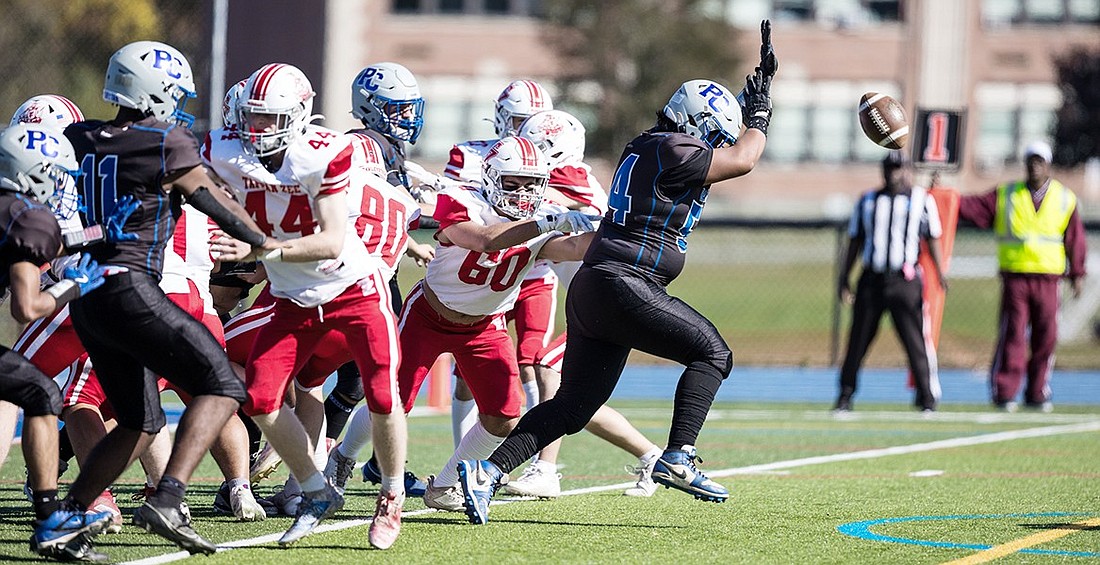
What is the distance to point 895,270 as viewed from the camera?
41.4 feet

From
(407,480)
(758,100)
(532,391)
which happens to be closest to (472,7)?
(532,391)

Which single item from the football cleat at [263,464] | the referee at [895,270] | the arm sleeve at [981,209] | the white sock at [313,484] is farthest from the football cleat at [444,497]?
the arm sleeve at [981,209]

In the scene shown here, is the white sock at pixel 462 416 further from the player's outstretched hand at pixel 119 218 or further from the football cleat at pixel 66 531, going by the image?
the player's outstretched hand at pixel 119 218

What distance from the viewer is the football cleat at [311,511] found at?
5.84 m

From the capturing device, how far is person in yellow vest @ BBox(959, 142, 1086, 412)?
13.2 metres

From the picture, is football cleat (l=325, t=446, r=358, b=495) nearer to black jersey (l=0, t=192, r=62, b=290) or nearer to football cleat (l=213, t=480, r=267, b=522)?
football cleat (l=213, t=480, r=267, b=522)

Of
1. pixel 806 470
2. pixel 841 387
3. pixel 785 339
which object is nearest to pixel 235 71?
pixel 841 387

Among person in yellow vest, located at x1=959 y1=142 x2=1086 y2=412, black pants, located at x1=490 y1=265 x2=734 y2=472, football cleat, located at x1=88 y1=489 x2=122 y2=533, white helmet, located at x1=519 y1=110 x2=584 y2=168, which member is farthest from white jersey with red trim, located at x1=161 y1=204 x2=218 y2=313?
person in yellow vest, located at x1=959 y1=142 x2=1086 y2=412

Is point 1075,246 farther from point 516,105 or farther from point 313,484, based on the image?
point 313,484

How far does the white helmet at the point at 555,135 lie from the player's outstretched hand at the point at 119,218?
269 centimetres

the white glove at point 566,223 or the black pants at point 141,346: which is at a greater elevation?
the white glove at point 566,223

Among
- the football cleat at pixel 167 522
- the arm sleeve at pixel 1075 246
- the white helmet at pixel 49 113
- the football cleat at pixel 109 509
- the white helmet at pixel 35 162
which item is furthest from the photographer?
the arm sleeve at pixel 1075 246

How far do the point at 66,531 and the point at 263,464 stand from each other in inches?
79.3

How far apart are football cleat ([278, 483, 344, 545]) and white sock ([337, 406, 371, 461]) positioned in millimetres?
1211
